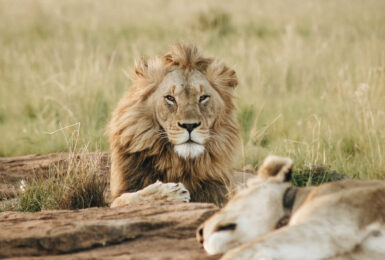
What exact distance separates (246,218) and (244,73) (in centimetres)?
733

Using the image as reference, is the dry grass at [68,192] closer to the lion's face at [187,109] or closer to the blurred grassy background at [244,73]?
the blurred grassy background at [244,73]

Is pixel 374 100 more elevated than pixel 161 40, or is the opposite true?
pixel 161 40

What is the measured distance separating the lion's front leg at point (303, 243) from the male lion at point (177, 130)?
200 cm

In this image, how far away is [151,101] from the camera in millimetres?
4551

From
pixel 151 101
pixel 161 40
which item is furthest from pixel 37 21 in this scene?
pixel 151 101

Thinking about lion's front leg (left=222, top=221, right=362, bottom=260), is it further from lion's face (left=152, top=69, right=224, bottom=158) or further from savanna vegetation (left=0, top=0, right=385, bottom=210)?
savanna vegetation (left=0, top=0, right=385, bottom=210)

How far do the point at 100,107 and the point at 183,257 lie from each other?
5275 millimetres

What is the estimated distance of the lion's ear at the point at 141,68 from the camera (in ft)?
15.3

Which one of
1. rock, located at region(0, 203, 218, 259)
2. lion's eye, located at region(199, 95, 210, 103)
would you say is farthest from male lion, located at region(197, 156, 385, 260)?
lion's eye, located at region(199, 95, 210, 103)

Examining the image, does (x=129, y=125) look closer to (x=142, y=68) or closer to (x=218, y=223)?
(x=142, y=68)

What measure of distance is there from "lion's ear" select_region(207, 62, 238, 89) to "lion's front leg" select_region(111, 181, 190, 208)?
931 millimetres

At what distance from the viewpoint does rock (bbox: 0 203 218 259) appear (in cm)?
290

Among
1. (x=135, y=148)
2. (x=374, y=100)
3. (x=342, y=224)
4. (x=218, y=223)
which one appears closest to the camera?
(x=342, y=224)

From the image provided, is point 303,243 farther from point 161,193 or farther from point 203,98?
point 203,98
